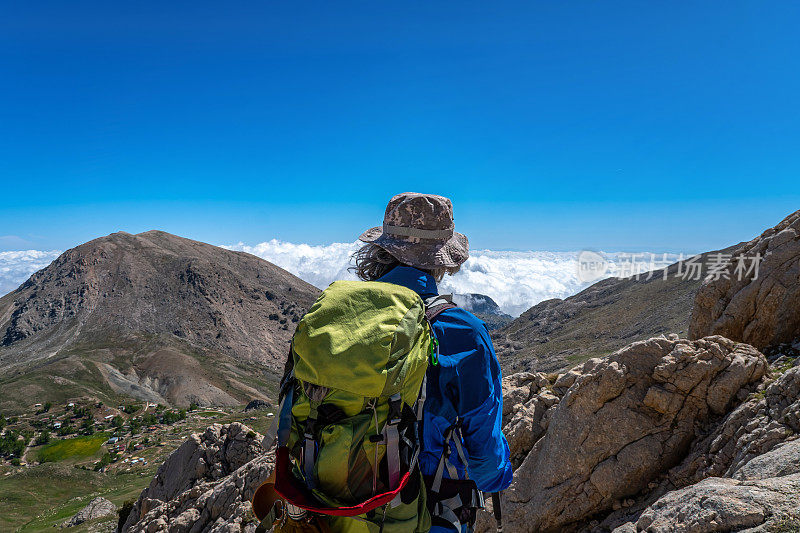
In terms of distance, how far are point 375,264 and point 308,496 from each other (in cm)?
243

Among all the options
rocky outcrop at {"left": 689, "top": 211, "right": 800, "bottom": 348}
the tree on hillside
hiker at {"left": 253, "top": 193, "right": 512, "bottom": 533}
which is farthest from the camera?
the tree on hillside

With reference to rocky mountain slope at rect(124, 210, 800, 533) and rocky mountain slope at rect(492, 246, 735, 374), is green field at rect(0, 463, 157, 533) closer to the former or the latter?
rocky mountain slope at rect(124, 210, 800, 533)

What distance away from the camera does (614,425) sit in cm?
1077

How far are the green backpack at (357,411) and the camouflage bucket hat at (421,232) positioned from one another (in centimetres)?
103

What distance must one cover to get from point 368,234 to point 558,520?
8.82 meters

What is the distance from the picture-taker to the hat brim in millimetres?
4582

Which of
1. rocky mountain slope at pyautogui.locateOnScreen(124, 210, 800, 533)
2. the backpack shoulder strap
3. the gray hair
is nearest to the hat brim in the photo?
the gray hair

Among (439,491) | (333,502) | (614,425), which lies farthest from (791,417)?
(333,502)

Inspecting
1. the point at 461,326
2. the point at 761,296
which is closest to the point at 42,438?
the point at 761,296

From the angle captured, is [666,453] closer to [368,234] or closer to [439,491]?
[439,491]

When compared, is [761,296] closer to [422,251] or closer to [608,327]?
[422,251]

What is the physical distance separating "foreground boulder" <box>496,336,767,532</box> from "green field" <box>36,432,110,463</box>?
157055mm

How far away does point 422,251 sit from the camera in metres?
4.65

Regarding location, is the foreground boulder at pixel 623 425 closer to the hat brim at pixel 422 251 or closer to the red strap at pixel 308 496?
the hat brim at pixel 422 251
